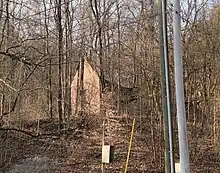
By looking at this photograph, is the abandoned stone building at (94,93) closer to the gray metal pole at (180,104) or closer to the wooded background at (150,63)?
the wooded background at (150,63)

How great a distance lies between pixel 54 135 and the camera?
1692cm

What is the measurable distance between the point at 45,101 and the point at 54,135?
1.56 metres

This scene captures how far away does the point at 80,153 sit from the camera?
1570cm

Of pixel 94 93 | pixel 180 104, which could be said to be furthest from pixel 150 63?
pixel 180 104

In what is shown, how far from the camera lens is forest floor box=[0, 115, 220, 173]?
1253cm

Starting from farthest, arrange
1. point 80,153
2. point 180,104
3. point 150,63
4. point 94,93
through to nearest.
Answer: point 94,93 → point 80,153 → point 150,63 → point 180,104

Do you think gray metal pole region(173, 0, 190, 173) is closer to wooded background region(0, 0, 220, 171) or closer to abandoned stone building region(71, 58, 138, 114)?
wooded background region(0, 0, 220, 171)

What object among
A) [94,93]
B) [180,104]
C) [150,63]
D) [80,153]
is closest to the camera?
[180,104]

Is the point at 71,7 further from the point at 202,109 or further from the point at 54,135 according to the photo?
the point at 202,109

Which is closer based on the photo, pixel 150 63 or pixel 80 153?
pixel 150 63

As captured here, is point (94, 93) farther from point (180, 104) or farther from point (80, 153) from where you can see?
point (180, 104)

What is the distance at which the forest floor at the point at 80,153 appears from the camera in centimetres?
1253

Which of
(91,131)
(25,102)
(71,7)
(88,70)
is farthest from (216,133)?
(71,7)

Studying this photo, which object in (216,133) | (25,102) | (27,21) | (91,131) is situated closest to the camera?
(27,21)
